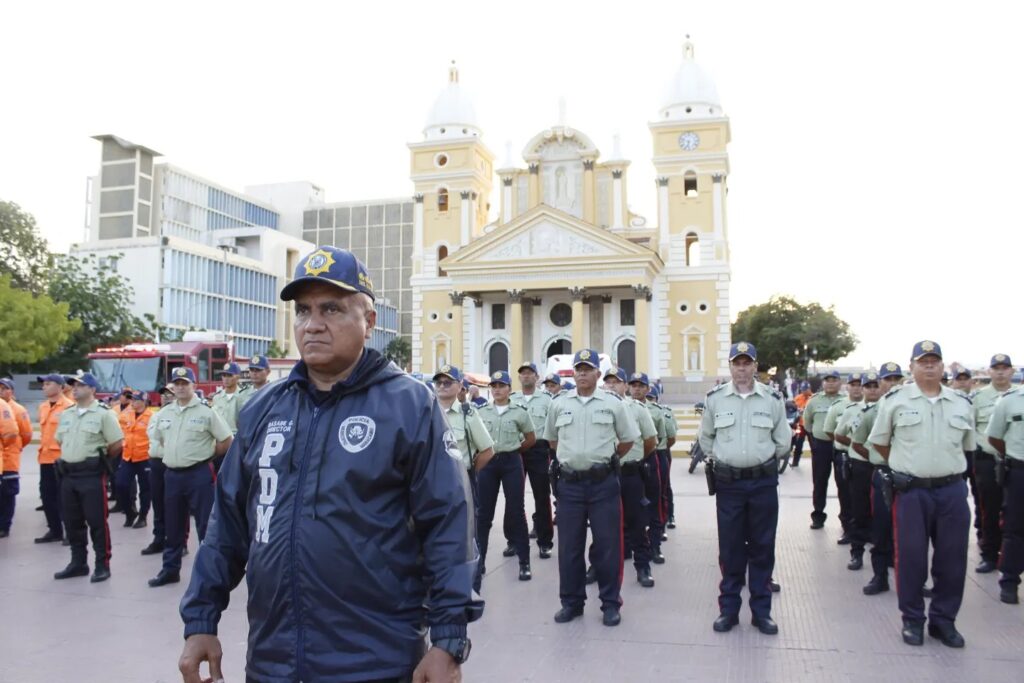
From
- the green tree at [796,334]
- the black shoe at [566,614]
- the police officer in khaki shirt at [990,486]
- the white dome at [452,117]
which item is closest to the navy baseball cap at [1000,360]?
the police officer in khaki shirt at [990,486]

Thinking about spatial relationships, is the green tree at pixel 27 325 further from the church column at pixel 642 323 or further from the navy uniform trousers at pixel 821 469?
the navy uniform trousers at pixel 821 469

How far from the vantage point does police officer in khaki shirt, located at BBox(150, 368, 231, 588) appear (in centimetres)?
766

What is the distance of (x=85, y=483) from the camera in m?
7.74

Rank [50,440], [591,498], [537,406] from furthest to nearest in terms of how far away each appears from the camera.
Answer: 1. [537,406]
2. [50,440]
3. [591,498]

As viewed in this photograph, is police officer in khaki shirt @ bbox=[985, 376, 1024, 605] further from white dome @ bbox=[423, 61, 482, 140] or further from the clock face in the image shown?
white dome @ bbox=[423, 61, 482, 140]

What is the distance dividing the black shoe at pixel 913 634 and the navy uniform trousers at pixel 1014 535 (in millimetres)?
1750

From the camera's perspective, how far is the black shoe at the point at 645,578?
7.48m

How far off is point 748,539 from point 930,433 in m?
1.52

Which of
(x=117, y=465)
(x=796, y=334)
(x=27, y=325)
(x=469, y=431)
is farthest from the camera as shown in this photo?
(x=796, y=334)

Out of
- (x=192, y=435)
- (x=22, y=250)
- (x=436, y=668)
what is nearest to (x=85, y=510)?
(x=192, y=435)

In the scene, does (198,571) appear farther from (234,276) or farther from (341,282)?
(234,276)

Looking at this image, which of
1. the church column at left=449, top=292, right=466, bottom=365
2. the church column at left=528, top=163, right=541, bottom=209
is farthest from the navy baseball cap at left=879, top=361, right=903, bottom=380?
the church column at left=528, top=163, right=541, bottom=209

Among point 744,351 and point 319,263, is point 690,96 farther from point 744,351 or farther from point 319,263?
point 319,263

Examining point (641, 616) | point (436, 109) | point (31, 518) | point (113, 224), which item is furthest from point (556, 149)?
point (113, 224)
